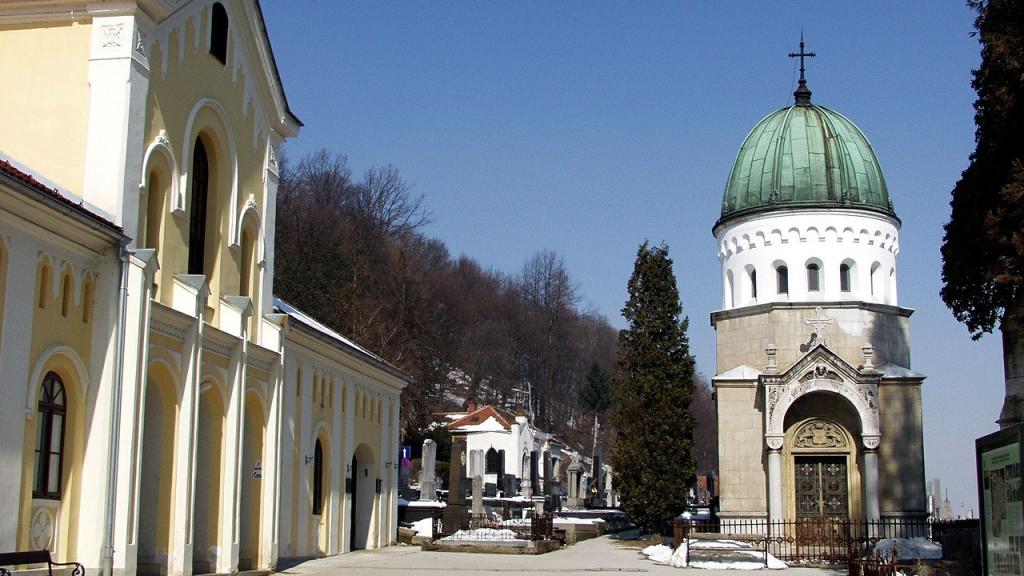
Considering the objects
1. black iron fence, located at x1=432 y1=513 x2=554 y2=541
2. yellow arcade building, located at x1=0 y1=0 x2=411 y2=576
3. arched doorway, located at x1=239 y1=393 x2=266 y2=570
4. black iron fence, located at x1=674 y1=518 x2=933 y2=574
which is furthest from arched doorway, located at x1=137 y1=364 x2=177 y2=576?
black iron fence, located at x1=674 y1=518 x2=933 y2=574

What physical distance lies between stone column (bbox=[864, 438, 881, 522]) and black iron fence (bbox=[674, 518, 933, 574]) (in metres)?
0.46

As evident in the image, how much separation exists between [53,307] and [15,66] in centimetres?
432

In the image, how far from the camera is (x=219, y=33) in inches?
794

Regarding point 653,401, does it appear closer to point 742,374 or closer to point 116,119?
point 742,374

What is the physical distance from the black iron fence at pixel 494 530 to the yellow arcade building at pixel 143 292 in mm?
7193

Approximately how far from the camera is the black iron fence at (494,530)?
3042cm

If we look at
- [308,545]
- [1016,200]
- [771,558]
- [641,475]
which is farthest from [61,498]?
[641,475]

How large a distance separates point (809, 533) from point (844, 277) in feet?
26.8

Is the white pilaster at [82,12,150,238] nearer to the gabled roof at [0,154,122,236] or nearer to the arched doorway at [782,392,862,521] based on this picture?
the gabled roof at [0,154,122,236]

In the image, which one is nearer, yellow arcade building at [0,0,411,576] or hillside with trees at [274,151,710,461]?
yellow arcade building at [0,0,411,576]

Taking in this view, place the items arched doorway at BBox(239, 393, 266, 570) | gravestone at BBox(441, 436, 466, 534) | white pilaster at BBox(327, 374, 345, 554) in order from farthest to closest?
gravestone at BBox(441, 436, 466, 534) < white pilaster at BBox(327, 374, 345, 554) < arched doorway at BBox(239, 393, 266, 570)

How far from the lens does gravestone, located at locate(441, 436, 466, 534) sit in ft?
118

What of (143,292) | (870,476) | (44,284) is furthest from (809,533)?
(44,284)

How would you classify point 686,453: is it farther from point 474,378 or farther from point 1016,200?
point 474,378
